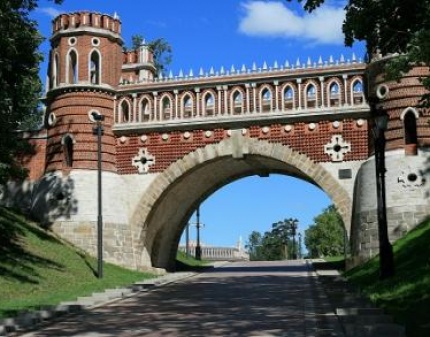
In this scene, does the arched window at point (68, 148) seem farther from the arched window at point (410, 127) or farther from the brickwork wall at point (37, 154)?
the arched window at point (410, 127)

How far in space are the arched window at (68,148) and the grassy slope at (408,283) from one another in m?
12.4

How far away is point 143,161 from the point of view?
26.5m

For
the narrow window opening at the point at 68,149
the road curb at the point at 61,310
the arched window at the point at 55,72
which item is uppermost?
the arched window at the point at 55,72

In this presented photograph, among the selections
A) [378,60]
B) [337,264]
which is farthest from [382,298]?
[337,264]

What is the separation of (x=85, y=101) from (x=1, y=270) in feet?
35.5

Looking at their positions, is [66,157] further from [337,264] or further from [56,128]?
[337,264]

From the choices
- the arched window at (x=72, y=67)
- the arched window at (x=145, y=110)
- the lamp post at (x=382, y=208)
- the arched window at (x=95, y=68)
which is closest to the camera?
the lamp post at (x=382, y=208)

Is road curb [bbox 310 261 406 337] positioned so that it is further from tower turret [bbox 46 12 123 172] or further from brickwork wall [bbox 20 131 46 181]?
brickwork wall [bbox 20 131 46 181]

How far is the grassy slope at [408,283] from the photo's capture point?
9750mm

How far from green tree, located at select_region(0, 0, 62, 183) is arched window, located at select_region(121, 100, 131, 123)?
7.28m

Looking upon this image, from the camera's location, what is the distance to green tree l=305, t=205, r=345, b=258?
65750 millimetres

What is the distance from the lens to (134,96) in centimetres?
2711

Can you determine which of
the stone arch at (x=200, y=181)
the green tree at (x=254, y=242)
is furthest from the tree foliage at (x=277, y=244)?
the stone arch at (x=200, y=181)

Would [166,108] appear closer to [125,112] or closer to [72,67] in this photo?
[125,112]
